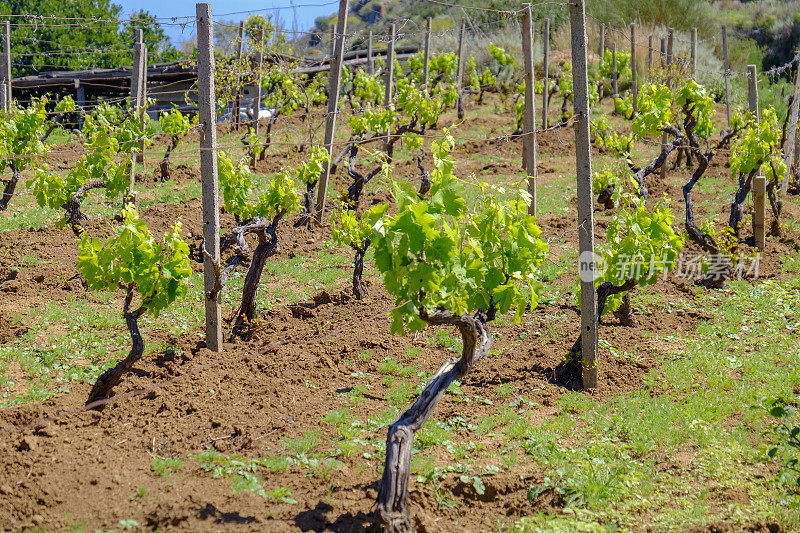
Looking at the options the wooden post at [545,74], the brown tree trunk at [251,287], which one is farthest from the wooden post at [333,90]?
the wooden post at [545,74]

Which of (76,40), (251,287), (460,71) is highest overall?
(76,40)

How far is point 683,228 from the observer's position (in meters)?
11.0

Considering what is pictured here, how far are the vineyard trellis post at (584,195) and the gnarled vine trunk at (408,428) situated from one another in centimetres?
141

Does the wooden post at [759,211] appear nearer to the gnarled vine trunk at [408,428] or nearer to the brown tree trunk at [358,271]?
the brown tree trunk at [358,271]

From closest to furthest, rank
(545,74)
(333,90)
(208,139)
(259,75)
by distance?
(208,139)
(333,90)
(259,75)
(545,74)

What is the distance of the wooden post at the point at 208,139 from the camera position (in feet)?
21.1

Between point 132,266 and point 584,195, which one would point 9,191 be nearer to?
point 132,266

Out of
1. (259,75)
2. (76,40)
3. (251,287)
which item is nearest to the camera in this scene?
(251,287)

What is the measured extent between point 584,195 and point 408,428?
276 centimetres

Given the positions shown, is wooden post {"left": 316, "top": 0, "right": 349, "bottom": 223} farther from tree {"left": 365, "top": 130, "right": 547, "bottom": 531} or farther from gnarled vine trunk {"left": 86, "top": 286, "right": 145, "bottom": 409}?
tree {"left": 365, "top": 130, "right": 547, "bottom": 531}

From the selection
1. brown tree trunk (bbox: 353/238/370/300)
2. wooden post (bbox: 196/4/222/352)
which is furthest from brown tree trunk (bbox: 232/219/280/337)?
brown tree trunk (bbox: 353/238/370/300)

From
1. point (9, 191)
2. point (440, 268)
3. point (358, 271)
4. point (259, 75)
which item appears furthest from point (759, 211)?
point (9, 191)

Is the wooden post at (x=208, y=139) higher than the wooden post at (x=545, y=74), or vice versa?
the wooden post at (x=545, y=74)

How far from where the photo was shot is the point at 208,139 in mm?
6547
